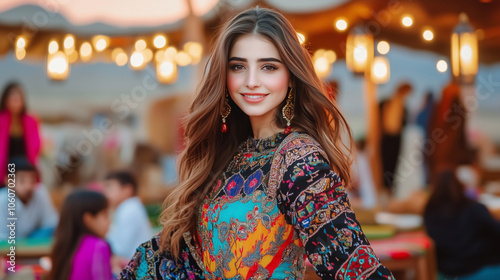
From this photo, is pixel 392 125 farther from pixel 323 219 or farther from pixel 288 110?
pixel 323 219

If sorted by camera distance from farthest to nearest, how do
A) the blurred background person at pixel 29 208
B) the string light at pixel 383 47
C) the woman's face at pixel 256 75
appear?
1. the string light at pixel 383 47
2. the blurred background person at pixel 29 208
3. the woman's face at pixel 256 75

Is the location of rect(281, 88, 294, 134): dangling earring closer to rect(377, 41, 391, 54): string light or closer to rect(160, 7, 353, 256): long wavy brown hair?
rect(160, 7, 353, 256): long wavy brown hair

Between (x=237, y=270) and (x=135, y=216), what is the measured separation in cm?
282

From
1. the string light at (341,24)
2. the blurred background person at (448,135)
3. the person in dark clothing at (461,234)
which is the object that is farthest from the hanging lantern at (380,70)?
the person in dark clothing at (461,234)

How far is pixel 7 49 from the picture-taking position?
680 centimetres

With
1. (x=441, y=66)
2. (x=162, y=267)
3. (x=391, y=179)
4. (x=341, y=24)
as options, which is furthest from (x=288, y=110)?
(x=391, y=179)

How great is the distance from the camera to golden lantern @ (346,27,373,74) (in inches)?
247

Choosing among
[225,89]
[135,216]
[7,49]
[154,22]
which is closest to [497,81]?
[154,22]

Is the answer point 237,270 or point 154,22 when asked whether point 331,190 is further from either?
point 154,22

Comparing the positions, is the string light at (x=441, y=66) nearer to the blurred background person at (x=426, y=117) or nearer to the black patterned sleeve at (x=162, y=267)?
the blurred background person at (x=426, y=117)

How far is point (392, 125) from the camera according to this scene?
7.42 m

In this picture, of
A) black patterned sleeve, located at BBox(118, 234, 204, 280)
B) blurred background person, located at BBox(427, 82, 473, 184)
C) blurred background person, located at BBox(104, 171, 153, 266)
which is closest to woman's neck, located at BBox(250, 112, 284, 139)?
black patterned sleeve, located at BBox(118, 234, 204, 280)

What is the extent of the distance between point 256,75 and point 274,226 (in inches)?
16.4

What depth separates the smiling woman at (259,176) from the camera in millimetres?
1587
